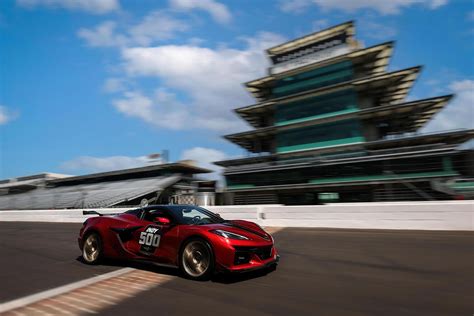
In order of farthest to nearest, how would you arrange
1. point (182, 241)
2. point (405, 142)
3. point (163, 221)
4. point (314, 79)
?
point (314, 79)
point (405, 142)
point (163, 221)
point (182, 241)

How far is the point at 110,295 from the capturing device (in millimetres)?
5094

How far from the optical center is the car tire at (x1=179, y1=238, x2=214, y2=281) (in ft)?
18.1

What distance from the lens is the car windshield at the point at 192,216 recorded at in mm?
6312

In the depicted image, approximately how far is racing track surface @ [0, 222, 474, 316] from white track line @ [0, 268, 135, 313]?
248mm

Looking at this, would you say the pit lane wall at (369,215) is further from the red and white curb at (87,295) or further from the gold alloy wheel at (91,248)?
the red and white curb at (87,295)

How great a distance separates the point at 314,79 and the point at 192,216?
38.0 metres

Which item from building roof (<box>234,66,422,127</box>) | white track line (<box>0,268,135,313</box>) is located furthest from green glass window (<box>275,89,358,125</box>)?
white track line (<box>0,268,135,313</box>)

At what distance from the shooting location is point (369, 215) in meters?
12.9

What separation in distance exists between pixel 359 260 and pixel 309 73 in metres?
37.6

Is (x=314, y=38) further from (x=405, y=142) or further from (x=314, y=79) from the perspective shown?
(x=405, y=142)

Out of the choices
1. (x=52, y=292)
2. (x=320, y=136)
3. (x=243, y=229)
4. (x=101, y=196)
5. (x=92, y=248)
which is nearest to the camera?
(x=52, y=292)

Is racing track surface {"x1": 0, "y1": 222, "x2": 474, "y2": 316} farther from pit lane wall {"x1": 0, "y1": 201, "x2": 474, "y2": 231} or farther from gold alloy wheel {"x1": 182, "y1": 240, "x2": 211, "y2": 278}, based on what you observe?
pit lane wall {"x1": 0, "y1": 201, "x2": 474, "y2": 231}

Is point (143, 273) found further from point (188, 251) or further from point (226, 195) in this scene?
point (226, 195)

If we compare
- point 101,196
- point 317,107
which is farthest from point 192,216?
point 101,196
